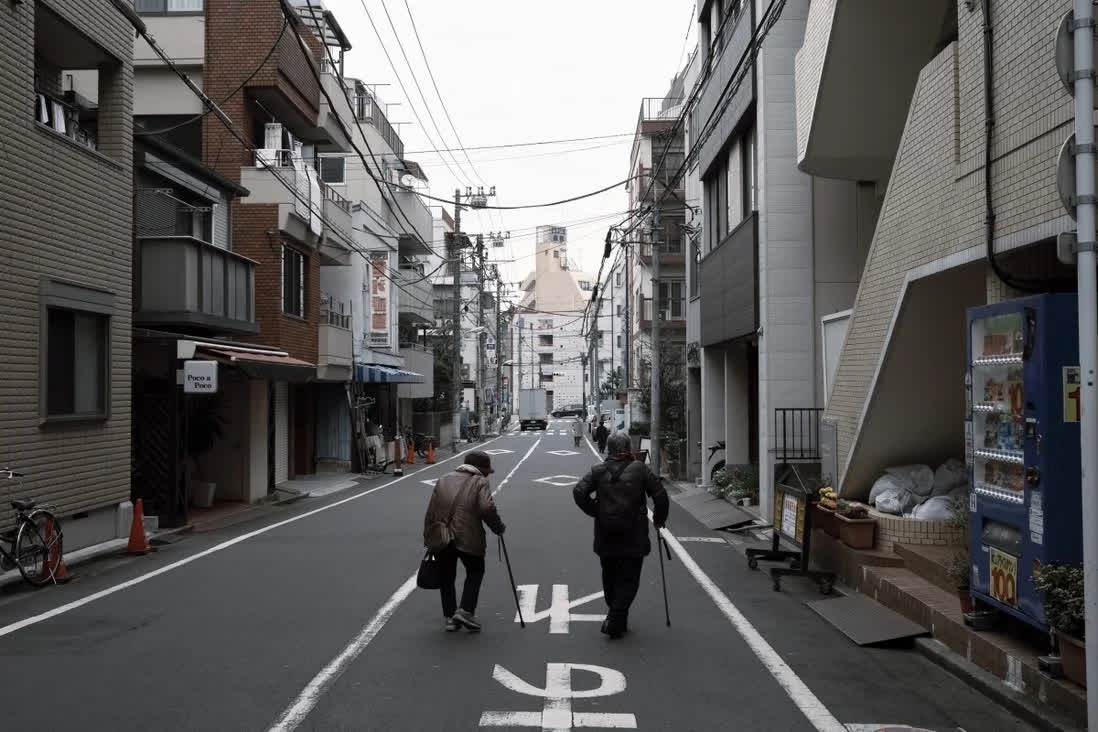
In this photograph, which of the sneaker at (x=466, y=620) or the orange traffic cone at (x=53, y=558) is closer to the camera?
the sneaker at (x=466, y=620)

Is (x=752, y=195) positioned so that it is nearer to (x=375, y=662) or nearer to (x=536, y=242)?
(x=375, y=662)

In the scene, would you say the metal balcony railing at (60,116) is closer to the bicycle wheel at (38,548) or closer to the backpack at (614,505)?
the bicycle wheel at (38,548)

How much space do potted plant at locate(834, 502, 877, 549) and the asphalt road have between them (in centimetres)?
81

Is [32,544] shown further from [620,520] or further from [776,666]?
[776,666]

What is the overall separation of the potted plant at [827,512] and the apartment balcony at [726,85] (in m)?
7.94

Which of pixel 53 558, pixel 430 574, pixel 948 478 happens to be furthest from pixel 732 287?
pixel 53 558

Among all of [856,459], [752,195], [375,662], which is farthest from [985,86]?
[752,195]

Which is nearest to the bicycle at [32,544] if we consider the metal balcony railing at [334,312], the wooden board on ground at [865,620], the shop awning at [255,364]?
the shop awning at [255,364]

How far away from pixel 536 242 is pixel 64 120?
93.0m

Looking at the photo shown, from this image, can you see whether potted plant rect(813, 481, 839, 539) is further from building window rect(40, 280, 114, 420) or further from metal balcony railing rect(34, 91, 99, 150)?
metal balcony railing rect(34, 91, 99, 150)

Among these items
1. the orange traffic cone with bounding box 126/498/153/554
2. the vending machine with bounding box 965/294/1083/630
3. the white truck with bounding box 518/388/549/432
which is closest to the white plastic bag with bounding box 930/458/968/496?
the vending machine with bounding box 965/294/1083/630

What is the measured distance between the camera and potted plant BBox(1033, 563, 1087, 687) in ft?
19.4

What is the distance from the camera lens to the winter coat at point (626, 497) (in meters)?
8.42

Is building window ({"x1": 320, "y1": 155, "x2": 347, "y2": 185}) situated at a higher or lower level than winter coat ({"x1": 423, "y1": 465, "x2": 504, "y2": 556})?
higher
